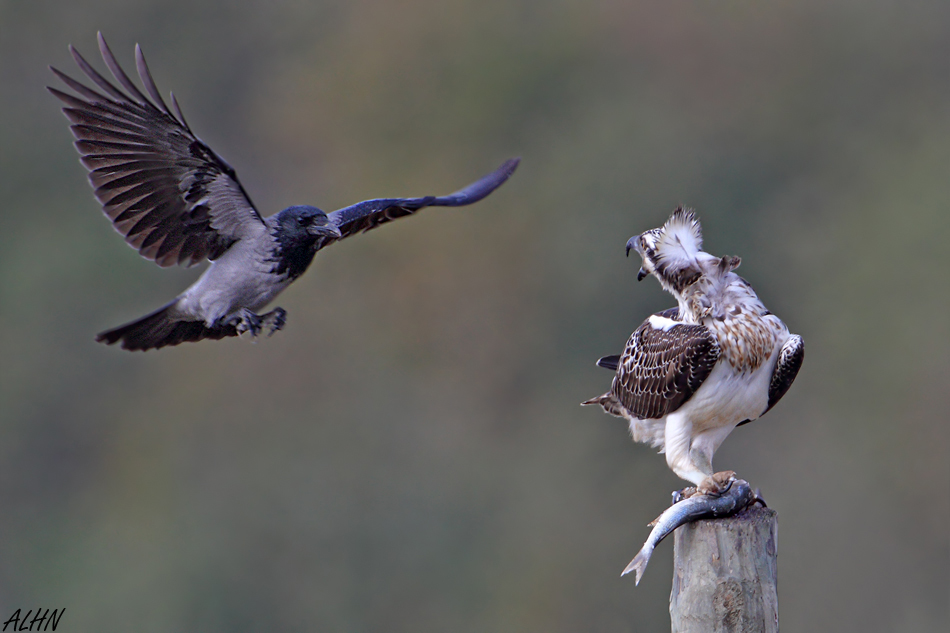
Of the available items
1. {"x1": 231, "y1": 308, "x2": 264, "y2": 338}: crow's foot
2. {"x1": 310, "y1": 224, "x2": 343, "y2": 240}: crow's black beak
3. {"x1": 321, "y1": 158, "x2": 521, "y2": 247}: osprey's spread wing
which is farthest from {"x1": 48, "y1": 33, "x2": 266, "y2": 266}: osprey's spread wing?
{"x1": 321, "y1": 158, "x2": 521, "y2": 247}: osprey's spread wing

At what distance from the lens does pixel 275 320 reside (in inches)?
184

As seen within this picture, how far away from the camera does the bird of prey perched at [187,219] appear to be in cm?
436

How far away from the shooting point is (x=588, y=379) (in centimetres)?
1400

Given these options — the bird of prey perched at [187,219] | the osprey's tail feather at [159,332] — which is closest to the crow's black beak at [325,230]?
the bird of prey perched at [187,219]

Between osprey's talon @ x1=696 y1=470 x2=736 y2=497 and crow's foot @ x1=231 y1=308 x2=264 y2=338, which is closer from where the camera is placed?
osprey's talon @ x1=696 y1=470 x2=736 y2=497

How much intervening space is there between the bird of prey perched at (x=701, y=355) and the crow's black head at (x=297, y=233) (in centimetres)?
148

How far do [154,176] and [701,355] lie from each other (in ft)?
8.76

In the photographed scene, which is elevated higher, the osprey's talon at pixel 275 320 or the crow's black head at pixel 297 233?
the crow's black head at pixel 297 233

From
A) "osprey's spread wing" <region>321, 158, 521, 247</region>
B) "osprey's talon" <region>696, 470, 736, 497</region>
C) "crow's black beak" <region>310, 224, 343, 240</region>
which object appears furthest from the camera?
"osprey's spread wing" <region>321, 158, 521, 247</region>

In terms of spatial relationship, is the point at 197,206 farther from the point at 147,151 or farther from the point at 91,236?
the point at 91,236

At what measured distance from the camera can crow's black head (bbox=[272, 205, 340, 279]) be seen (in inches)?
181

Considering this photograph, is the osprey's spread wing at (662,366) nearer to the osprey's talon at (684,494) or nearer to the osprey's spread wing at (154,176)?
the osprey's talon at (684,494)

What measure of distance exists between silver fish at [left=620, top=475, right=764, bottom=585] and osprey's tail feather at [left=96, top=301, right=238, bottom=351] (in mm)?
2368

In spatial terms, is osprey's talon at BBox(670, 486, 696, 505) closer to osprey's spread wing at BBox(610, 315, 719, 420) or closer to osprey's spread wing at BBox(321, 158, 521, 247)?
osprey's spread wing at BBox(610, 315, 719, 420)
